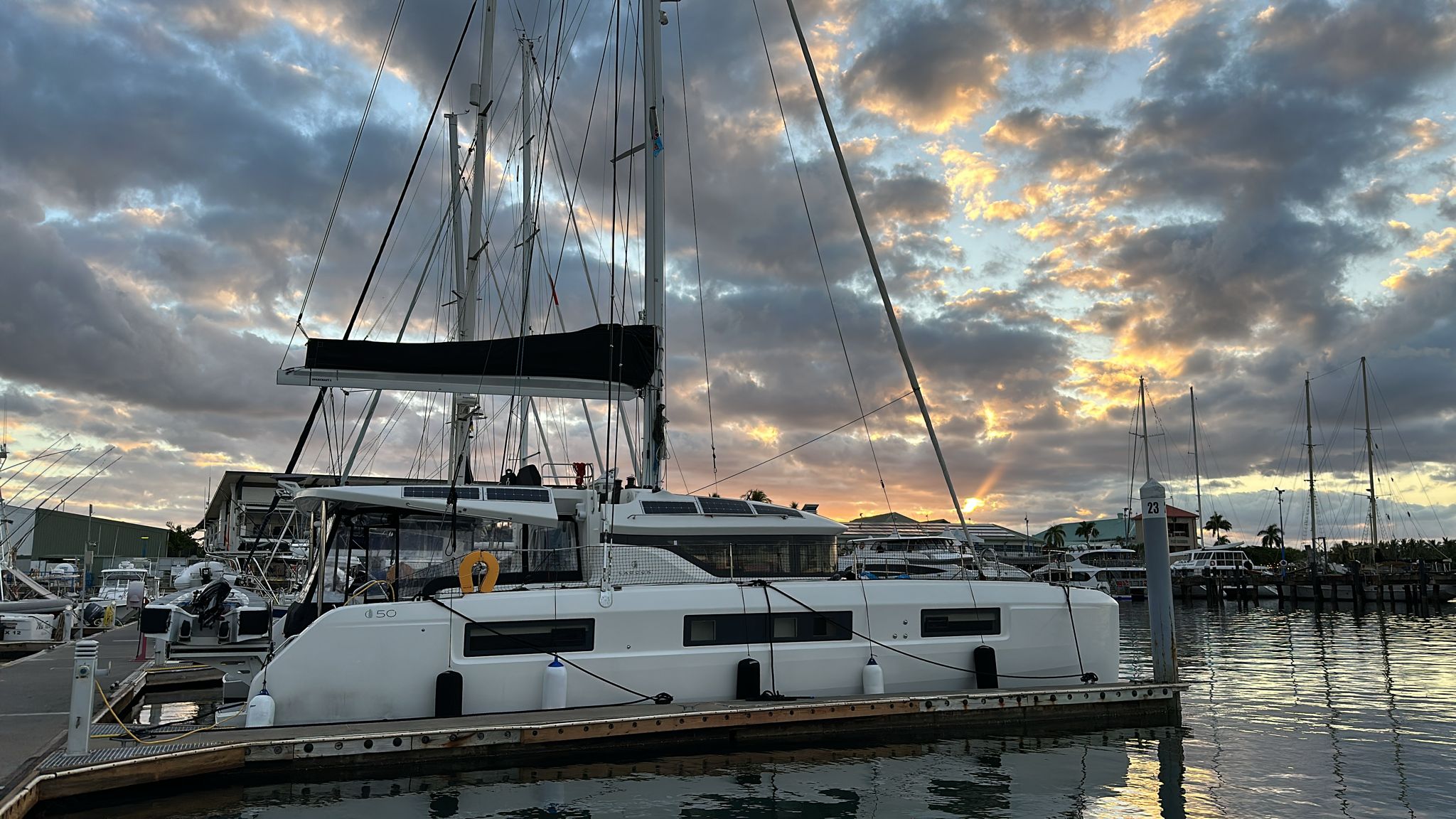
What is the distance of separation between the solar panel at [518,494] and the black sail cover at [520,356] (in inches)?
65.7

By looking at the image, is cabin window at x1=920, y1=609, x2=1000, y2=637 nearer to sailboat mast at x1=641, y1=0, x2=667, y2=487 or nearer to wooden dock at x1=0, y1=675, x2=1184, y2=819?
A: wooden dock at x1=0, y1=675, x2=1184, y2=819

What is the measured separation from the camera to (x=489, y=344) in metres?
12.9

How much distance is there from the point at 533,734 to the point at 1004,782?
4.91 metres

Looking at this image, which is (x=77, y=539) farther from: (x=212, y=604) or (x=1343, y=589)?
(x=1343, y=589)

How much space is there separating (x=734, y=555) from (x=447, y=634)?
11.9ft

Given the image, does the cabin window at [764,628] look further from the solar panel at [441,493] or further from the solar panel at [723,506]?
the solar panel at [441,493]

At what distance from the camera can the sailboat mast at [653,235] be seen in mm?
13820

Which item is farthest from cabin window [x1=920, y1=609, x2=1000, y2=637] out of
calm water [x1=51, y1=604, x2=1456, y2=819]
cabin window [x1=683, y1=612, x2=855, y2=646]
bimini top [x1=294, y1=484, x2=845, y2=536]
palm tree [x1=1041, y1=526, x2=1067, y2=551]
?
palm tree [x1=1041, y1=526, x2=1067, y2=551]

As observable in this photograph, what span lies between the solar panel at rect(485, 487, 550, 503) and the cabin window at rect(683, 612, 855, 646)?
7.94 feet

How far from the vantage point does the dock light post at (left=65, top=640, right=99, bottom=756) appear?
28.5 ft

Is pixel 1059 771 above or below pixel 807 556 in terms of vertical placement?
below

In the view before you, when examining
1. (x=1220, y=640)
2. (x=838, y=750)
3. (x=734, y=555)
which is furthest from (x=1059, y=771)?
(x=1220, y=640)

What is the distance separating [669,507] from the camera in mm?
12242

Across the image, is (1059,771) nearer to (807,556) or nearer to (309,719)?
(807,556)
